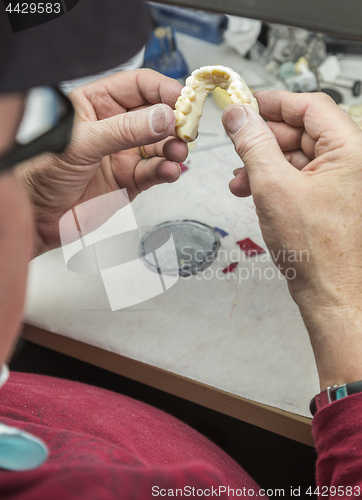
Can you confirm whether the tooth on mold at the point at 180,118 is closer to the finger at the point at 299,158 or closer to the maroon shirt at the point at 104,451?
the finger at the point at 299,158

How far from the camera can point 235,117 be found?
0.75 m

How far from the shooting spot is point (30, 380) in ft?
2.56

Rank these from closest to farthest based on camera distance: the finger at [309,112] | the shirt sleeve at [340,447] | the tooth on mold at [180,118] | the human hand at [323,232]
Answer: the shirt sleeve at [340,447]
the human hand at [323,232]
the finger at [309,112]
the tooth on mold at [180,118]

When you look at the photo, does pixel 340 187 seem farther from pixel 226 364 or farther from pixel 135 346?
pixel 135 346

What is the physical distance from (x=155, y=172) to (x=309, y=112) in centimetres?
38

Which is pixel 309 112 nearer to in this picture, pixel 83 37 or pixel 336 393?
pixel 336 393

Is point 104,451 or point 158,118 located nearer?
point 104,451

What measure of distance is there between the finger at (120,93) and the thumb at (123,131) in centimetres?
20

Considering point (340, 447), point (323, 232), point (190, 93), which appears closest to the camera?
point (340, 447)

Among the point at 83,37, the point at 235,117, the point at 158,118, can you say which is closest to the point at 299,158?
the point at 235,117

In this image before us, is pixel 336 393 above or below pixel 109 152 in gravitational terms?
below

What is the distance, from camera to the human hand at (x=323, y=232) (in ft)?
2.07

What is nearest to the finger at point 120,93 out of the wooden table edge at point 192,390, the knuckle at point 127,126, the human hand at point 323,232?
the knuckle at point 127,126

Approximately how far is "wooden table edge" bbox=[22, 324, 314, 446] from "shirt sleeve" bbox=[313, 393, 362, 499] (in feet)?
0.59
